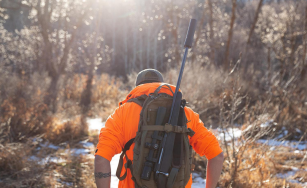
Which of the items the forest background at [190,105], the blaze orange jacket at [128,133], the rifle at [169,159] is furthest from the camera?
the forest background at [190,105]

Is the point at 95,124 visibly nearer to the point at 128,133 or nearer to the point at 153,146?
the point at 128,133

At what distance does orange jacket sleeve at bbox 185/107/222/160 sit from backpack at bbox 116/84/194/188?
0.18 metres

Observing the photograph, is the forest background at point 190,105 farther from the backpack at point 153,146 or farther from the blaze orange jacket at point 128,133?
the backpack at point 153,146

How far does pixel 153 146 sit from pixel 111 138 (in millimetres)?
319

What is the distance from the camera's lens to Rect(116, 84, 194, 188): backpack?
63.8 inches

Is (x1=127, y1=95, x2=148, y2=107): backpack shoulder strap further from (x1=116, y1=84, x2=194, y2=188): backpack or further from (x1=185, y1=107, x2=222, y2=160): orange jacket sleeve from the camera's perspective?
(x1=185, y1=107, x2=222, y2=160): orange jacket sleeve

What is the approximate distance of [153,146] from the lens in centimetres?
163

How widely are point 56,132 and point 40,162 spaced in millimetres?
1761

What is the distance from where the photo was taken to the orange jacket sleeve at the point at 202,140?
6.15 feet

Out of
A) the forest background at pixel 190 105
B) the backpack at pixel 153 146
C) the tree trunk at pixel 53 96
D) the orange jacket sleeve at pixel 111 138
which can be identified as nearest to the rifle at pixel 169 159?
the backpack at pixel 153 146

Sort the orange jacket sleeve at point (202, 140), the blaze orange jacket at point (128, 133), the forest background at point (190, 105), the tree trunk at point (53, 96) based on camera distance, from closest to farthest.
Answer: the blaze orange jacket at point (128, 133) < the orange jacket sleeve at point (202, 140) < the forest background at point (190, 105) < the tree trunk at point (53, 96)

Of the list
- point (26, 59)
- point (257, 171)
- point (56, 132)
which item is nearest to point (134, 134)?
point (257, 171)

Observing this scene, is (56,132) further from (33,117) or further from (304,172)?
(304,172)

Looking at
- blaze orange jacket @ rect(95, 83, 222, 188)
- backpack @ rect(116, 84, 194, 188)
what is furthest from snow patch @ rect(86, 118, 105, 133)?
backpack @ rect(116, 84, 194, 188)
